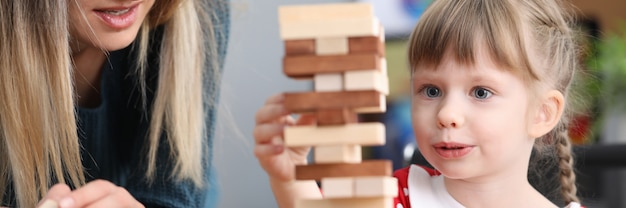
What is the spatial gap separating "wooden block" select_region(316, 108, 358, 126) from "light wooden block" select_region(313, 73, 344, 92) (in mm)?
18

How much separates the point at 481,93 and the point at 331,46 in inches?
11.0

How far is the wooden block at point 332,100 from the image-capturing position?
2.59ft

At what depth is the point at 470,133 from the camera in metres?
1.00

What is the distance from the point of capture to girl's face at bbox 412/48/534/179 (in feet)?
3.28

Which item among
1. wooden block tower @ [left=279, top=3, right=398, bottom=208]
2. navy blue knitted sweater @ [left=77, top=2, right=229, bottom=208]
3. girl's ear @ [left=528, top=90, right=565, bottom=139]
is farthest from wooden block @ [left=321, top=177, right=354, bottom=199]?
navy blue knitted sweater @ [left=77, top=2, right=229, bottom=208]

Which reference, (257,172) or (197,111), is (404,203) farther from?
(257,172)

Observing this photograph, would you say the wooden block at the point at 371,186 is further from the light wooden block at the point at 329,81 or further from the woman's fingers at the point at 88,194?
the woman's fingers at the point at 88,194

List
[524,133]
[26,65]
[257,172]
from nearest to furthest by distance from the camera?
[524,133], [26,65], [257,172]

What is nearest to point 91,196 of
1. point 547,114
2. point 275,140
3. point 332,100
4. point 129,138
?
point 275,140

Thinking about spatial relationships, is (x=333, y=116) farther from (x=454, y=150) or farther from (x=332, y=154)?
(x=454, y=150)

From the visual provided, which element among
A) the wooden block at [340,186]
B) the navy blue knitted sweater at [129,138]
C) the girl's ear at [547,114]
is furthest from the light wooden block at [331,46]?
the navy blue knitted sweater at [129,138]

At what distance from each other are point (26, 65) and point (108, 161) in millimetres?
408

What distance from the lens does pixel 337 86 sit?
80cm

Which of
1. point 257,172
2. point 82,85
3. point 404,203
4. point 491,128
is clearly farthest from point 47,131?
point 257,172
